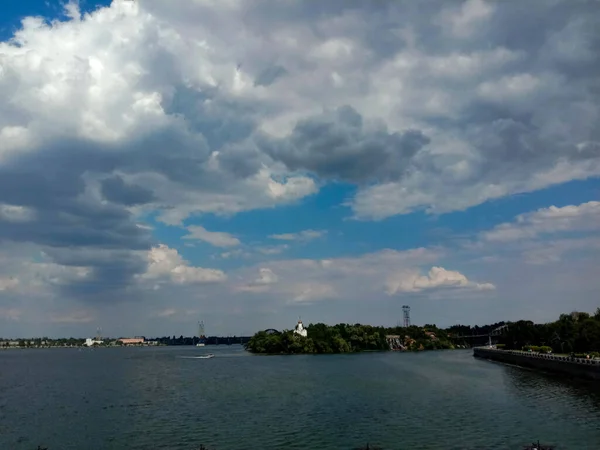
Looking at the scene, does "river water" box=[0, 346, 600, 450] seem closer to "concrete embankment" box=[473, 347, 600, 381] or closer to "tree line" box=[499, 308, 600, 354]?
"concrete embankment" box=[473, 347, 600, 381]

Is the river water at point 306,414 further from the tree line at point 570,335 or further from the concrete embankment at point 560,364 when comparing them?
the tree line at point 570,335

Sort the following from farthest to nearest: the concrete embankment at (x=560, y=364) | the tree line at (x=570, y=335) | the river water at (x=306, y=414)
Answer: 1. the tree line at (x=570, y=335)
2. the concrete embankment at (x=560, y=364)
3. the river water at (x=306, y=414)

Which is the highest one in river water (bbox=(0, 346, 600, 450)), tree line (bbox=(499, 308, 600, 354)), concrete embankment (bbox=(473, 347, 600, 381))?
tree line (bbox=(499, 308, 600, 354))

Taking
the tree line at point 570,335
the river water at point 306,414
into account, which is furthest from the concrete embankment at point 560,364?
the tree line at point 570,335

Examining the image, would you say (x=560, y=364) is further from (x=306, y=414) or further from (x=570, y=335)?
(x=306, y=414)

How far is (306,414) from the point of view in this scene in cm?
6969

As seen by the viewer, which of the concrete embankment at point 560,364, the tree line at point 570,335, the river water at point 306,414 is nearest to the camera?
the river water at point 306,414

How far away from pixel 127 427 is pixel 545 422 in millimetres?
49745

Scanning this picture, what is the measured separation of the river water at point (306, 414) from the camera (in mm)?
53594

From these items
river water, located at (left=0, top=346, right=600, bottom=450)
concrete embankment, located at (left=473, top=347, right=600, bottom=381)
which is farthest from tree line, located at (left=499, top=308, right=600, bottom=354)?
river water, located at (left=0, top=346, right=600, bottom=450)

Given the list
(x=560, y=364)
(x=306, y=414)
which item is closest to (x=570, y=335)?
(x=560, y=364)

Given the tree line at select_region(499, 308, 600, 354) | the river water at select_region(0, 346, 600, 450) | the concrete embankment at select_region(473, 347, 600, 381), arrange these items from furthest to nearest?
the tree line at select_region(499, 308, 600, 354), the concrete embankment at select_region(473, 347, 600, 381), the river water at select_region(0, 346, 600, 450)

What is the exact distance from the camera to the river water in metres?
53.6

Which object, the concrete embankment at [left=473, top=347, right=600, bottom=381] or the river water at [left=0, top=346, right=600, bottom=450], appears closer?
the river water at [left=0, top=346, right=600, bottom=450]
